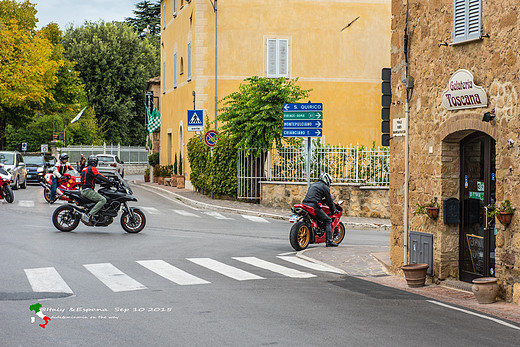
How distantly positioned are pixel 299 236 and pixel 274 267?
2.91 m

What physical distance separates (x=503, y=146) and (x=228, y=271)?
15.8 feet

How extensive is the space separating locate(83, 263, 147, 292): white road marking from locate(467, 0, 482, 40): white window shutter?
19.9ft

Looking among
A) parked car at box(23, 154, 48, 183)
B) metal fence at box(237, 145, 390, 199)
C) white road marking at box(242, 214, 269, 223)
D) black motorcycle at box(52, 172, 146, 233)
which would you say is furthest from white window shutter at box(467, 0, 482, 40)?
parked car at box(23, 154, 48, 183)

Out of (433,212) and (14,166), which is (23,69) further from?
(433,212)

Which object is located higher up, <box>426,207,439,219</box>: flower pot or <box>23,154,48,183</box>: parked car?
<box>23,154,48,183</box>: parked car

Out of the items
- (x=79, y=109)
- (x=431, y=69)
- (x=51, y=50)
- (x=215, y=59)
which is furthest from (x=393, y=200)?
(x=79, y=109)

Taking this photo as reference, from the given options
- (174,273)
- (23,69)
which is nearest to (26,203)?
(174,273)

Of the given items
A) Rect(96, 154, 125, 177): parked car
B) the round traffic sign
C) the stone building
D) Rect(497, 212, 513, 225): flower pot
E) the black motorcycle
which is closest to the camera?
Rect(497, 212, 513, 225): flower pot

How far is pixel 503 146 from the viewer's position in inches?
413

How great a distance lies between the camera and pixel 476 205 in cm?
1171

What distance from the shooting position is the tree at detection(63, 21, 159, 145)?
6456cm

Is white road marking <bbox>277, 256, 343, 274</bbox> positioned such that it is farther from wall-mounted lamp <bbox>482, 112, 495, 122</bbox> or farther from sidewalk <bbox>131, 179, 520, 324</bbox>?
wall-mounted lamp <bbox>482, 112, 495, 122</bbox>

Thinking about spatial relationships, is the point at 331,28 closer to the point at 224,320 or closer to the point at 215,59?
the point at 215,59

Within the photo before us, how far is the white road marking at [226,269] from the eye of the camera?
11797 millimetres
